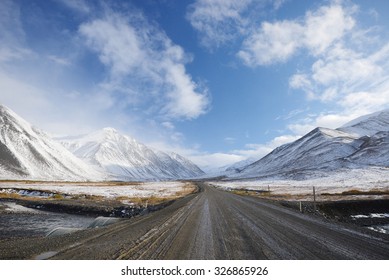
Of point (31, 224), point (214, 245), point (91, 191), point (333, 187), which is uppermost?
point (91, 191)

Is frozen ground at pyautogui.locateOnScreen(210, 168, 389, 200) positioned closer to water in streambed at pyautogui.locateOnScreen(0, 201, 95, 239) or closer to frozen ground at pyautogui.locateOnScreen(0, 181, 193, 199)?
frozen ground at pyautogui.locateOnScreen(0, 181, 193, 199)

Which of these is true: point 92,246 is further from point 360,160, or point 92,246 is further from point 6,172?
point 6,172

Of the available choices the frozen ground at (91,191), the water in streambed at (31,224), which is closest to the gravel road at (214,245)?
the water in streambed at (31,224)

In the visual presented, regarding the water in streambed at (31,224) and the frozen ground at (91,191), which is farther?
the frozen ground at (91,191)

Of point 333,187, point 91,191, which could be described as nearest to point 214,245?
point 91,191

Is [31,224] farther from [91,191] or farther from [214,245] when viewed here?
[91,191]

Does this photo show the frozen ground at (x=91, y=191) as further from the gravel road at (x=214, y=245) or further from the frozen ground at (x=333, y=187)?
the gravel road at (x=214, y=245)

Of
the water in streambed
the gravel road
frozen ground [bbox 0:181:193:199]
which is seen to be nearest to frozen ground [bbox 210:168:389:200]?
frozen ground [bbox 0:181:193:199]

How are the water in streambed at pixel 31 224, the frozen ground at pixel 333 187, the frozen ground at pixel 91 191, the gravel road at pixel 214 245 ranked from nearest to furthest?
the gravel road at pixel 214 245 < the water in streambed at pixel 31 224 < the frozen ground at pixel 333 187 < the frozen ground at pixel 91 191

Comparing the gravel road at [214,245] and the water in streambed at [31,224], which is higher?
the gravel road at [214,245]
